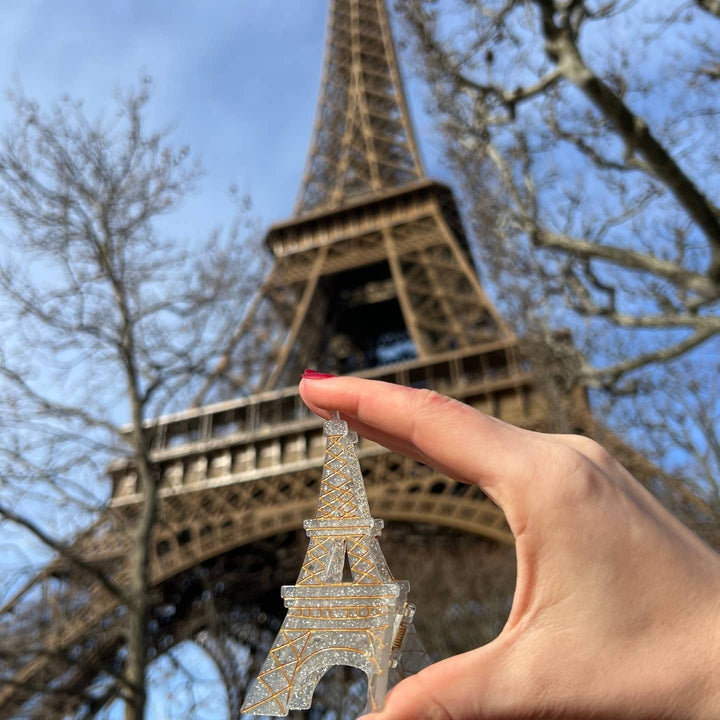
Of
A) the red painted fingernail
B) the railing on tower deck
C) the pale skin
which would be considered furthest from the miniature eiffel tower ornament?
the railing on tower deck

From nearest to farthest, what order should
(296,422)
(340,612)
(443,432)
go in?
(443,432), (340,612), (296,422)

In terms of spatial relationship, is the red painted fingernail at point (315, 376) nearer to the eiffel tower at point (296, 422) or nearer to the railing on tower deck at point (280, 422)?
the eiffel tower at point (296, 422)

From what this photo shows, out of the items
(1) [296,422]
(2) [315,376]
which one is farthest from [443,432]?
(1) [296,422]

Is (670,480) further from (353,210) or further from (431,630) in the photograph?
(353,210)

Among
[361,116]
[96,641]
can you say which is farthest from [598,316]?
[361,116]

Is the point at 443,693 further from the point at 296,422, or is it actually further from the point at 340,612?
the point at 296,422

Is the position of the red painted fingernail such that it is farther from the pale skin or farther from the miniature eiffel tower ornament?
the pale skin
